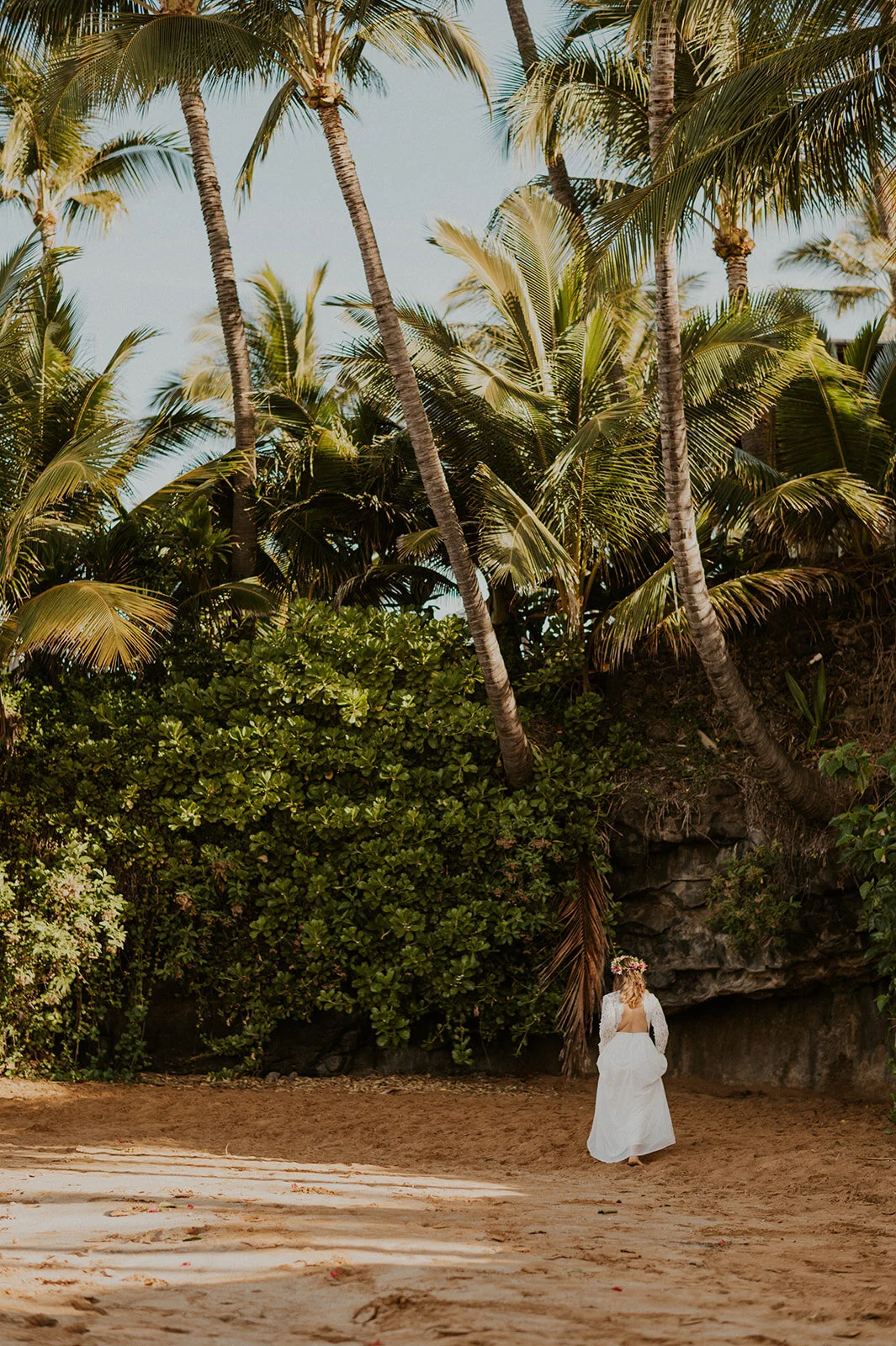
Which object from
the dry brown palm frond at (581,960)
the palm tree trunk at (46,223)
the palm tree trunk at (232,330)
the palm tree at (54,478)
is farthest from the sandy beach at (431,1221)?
the palm tree trunk at (46,223)

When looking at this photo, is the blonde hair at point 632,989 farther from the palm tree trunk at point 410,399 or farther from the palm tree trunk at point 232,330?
the palm tree trunk at point 232,330

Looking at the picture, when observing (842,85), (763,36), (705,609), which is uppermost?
(763,36)

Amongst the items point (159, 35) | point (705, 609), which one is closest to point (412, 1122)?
A: point (705, 609)

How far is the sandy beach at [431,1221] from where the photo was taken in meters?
3.91

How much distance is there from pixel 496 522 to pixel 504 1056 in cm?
526

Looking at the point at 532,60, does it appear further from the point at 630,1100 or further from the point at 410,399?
the point at 630,1100

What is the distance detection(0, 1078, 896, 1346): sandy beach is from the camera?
391 centimetres

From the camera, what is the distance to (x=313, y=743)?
1129 centimetres

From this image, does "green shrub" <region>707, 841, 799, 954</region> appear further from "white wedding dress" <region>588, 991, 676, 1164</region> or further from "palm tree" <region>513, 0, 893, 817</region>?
"palm tree" <region>513, 0, 893, 817</region>

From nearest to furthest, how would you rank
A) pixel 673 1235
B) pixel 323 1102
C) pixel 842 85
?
pixel 673 1235
pixel 842 85
pixel 323 1102

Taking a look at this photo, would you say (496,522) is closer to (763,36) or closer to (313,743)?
(313,743)

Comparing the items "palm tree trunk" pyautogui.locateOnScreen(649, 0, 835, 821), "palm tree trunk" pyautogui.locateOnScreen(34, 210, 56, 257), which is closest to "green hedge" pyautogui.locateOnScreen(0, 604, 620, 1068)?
"palm tree trunk" pyautogui.locateOnScreen(649, 0, 835, 821)

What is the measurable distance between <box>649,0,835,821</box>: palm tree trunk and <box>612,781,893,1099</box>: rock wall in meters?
0.84

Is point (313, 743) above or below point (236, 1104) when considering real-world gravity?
above
